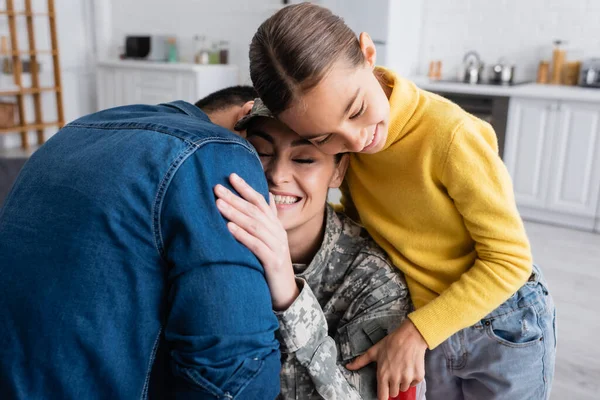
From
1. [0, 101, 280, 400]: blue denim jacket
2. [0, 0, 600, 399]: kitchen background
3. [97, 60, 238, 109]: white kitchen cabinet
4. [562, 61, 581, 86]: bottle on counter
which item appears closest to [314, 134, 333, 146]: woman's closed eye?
[0, 101, 280, 400]: blue denim jacket

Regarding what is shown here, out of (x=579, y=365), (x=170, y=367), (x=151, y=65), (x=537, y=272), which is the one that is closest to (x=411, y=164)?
(x=537, y=272)

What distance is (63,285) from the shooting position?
80cm

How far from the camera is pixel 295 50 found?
1.03 metres

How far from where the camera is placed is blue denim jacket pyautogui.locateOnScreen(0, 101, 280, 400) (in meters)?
0.79

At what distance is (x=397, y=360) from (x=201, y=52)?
211 inches

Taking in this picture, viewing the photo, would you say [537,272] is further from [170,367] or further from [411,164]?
[170,367]

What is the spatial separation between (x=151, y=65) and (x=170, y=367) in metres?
5.33

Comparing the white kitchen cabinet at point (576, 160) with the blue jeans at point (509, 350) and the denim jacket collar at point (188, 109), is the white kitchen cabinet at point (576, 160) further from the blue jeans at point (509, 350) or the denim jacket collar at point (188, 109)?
the denim jacket collar at point (188, 109)

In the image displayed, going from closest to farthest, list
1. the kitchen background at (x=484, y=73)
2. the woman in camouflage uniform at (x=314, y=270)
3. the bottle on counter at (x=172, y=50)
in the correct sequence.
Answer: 1. the woman in camouflage uniform at (x=314, y=270)
2. the kitchen background at (x=484, y=73)
3. the bottle on counter at (x=172, y=50)

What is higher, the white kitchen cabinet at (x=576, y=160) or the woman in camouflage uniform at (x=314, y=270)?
the woman in camouflage uniform at (x=314, y=270)

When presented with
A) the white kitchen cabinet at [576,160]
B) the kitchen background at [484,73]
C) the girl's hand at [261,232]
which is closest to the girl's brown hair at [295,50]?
the girl's hand at [261,232]

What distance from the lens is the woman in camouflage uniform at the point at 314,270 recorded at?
3.23 ft

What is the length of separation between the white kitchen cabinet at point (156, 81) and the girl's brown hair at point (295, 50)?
4632 mm

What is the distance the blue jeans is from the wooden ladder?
5.59 meters
